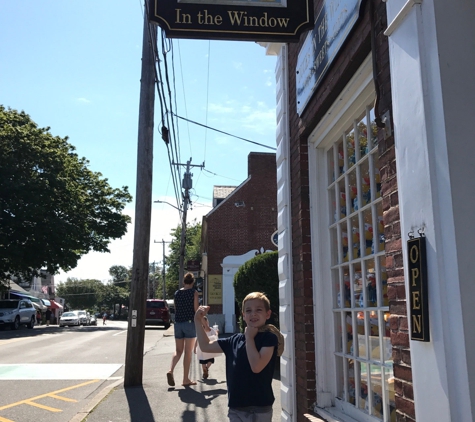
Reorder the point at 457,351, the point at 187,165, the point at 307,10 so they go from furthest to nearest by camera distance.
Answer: the point at 187,165 → the point at 307,10 → the point at 457,351

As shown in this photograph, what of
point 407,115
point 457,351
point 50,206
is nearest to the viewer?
point 457,351

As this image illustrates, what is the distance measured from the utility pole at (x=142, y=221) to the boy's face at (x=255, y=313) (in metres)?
5.13

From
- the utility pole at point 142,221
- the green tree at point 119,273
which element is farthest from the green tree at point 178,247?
the green tree at point 119,273

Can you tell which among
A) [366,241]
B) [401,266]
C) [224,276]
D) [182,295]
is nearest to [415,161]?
[401,266]

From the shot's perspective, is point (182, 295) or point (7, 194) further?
point (7, 194)

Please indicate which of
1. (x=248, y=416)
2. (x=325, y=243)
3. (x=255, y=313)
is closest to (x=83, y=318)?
(x=325, y=243)

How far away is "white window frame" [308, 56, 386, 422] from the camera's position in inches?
154

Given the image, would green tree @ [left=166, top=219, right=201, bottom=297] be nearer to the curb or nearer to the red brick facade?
the red brick facade

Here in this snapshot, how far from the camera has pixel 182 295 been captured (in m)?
7.72

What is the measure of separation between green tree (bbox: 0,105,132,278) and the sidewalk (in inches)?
822

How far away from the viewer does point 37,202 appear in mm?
27453

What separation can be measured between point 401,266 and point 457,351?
2.05 ft

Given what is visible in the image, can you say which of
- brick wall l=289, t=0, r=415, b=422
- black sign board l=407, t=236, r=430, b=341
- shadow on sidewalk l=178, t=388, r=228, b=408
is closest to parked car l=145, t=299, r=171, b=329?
shadow on sidewalk l=178, t=388, r=228, b=408

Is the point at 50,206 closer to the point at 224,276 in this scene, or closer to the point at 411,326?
the point at 224,276
